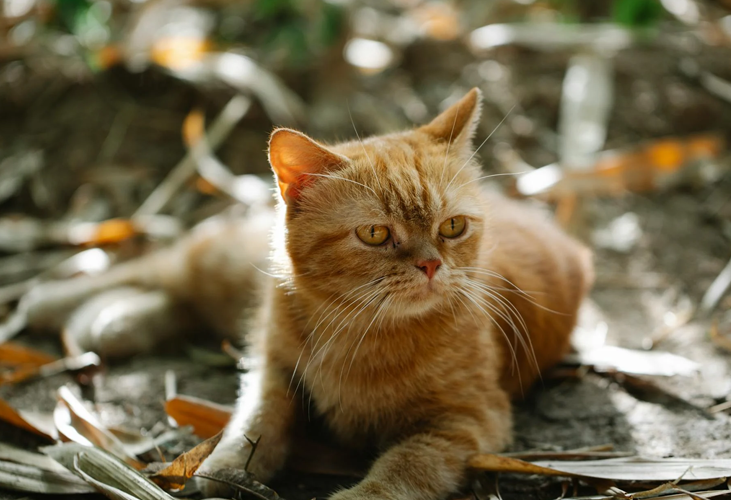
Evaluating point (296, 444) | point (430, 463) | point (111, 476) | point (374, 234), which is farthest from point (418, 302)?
point (111, 476)

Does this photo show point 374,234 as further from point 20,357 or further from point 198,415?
point 20,357

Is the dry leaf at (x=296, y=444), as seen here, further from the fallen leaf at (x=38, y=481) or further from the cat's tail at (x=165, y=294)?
the cat's tail at (x=165, y=294)

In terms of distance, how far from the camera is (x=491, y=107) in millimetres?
4695

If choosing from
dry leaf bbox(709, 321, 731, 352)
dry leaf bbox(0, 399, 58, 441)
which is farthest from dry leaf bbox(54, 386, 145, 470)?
dry leaf bbox(709, 321, 731, 352)

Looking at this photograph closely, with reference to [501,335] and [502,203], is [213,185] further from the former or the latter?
[501,335]

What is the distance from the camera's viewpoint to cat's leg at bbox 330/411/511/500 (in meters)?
1.89

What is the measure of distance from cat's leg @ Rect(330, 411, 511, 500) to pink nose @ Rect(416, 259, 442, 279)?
22.1 inches

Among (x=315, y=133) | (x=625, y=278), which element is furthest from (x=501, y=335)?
(x=315, y=133)

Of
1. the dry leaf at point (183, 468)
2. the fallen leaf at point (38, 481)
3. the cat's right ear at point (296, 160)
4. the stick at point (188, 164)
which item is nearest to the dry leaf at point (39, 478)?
the fallen leaf at point (38, 481)

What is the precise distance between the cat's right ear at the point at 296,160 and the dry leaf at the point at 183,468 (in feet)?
2.80

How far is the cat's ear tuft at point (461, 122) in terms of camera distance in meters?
2.32

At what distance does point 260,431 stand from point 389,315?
61 cm

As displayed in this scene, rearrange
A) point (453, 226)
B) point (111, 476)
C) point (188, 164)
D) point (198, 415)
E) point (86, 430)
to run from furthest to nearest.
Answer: point (188, 164) → point (198, 415) → point (86, 430) → point (453, 226) → point (111, 476)

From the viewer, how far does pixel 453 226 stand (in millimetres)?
2107
